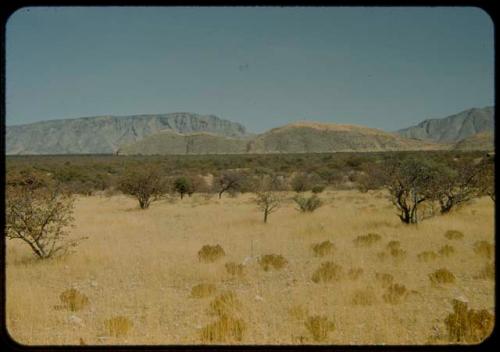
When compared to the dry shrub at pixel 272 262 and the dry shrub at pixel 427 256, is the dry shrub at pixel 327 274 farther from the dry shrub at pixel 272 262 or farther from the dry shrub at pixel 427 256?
the dry shrub at pixel 427 256

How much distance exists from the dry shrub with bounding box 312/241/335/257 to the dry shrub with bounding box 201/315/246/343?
4609 mm

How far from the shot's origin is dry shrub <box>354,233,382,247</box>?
10419mm

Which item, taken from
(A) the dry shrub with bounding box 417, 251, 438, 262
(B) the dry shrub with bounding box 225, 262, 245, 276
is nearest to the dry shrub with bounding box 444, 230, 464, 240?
(A) the dry shrub with bounding box 417, 251, 438, 262

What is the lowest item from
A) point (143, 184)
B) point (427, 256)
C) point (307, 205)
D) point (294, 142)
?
point (427, 256)

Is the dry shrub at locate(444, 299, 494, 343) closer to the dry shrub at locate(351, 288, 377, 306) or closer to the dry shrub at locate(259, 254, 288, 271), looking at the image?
the dry shrub at locate(351, 288, 377, 306)

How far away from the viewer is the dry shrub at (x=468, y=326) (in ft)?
16.3

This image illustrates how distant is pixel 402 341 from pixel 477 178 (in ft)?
38.4

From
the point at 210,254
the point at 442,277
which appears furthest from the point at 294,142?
the point at 442,277

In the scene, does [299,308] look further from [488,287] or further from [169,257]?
[169,257]

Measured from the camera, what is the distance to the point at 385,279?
728cm

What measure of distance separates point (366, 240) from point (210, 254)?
12.8 feet

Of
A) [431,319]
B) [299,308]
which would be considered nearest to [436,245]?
[431,319]

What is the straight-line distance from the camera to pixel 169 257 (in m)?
9.55

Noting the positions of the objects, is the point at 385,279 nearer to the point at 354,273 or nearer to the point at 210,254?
the point at 354,273
